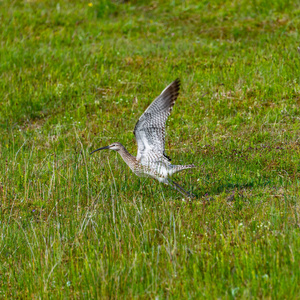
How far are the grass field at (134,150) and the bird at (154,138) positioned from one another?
0.20 meters

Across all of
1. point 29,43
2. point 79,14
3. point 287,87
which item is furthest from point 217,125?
point 79,14

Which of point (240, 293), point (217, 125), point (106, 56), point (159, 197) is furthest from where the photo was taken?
point (106, 56)

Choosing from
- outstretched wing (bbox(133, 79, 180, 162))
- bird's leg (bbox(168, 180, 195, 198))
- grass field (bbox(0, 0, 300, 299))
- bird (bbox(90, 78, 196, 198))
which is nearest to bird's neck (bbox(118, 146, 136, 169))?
bird (bbox(90, 78, 196, 198))

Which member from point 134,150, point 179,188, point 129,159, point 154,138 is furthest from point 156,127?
point 134,150

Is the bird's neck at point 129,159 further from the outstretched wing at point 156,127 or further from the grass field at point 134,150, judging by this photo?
the grass field at point 134,150

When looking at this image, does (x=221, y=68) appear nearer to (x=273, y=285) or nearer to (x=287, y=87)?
(x=287, y=87)

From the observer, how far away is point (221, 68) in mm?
10789

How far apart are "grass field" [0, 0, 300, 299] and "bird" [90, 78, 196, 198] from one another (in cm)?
20

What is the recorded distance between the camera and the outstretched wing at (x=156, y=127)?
6871mm

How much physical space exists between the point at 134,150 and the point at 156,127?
163 cm

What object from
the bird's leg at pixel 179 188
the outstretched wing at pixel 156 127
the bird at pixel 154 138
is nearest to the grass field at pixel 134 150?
the bird's leg at pixel 179 188

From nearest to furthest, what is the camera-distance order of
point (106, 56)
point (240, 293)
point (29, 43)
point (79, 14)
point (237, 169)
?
point (240, 293), point (237, 169), point (106, 56), point (29, 43), point (79, 14)

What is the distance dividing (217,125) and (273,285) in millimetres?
5204

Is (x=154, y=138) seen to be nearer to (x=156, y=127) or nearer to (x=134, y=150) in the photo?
(x=156, y=127)
